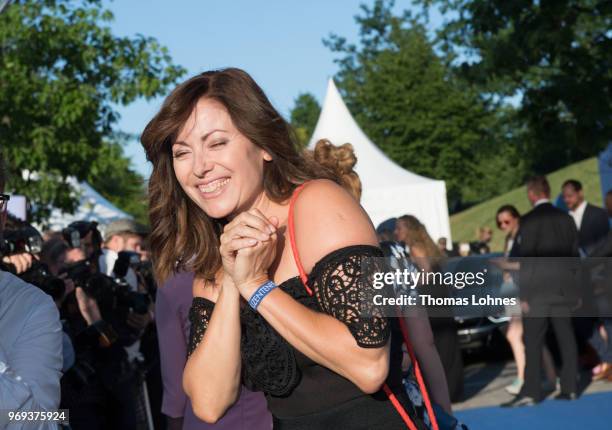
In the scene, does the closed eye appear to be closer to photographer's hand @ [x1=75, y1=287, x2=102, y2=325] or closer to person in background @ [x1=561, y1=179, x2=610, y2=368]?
photographer's hand @ [x1=75, y1=287, x2=102, y2=325]

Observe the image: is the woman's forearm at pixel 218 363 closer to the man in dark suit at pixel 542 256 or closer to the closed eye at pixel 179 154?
the closed eye at pixel 179 154

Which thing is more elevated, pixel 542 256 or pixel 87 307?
pixel 542 256

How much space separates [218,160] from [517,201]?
51.5 meters

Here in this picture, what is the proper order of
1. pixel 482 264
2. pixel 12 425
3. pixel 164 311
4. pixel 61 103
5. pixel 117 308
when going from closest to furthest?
pixel 12 425 < pixel 482 264 < pixel 164 311 < pixel 117 308 < pixel 61 103

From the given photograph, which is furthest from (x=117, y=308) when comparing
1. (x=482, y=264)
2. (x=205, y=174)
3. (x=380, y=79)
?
(x=380, y=79)

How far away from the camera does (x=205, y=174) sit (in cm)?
250

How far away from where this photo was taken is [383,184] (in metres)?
19.0

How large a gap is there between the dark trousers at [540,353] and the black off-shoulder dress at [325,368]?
24.7 ft

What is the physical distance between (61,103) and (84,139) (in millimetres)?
664

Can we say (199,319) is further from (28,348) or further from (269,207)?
(28,348)

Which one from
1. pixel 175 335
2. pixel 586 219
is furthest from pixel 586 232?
pixel 175 335

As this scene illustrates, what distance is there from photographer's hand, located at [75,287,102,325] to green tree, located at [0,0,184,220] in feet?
27.2

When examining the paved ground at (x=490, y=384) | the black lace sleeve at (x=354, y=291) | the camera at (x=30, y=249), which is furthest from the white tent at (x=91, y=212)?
the black lace sleeve at (x=354, y=291)

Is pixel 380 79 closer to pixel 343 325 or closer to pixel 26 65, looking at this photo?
pixel 26 65
